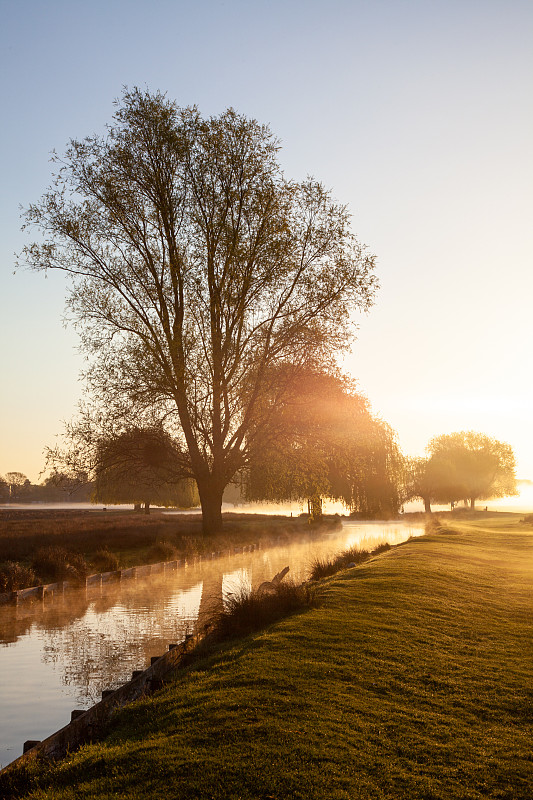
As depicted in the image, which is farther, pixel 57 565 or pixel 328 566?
pixel 328 566

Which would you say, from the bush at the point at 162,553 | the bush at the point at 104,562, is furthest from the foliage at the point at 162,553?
the bush at the point at 104,562

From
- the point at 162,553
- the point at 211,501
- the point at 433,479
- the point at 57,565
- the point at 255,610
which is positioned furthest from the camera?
the point at 433,479

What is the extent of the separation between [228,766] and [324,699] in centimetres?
204

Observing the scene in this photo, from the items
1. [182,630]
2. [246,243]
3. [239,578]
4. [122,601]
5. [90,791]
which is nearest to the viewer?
[90,791]

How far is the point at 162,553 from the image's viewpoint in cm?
2686

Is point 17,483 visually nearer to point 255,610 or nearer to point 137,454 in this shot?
point 137,454

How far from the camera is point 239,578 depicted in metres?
23.8

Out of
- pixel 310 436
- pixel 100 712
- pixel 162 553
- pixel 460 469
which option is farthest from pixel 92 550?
pixel 460 469

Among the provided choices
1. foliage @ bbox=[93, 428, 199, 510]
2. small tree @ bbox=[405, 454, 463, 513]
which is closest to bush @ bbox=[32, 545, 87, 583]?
foliage @ bbox=[93, 428, 199, 510]

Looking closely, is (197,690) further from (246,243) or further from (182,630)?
(246,243)

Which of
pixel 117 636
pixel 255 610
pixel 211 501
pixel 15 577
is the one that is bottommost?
pixel 117 636

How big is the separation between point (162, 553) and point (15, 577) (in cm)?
851

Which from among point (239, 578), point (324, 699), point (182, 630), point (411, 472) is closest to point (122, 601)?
point (182, 630)

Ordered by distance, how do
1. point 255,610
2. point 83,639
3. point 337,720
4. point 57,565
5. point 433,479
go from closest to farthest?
point 337,720 < point 255,610 < point 83,639 < point 57,565 < point 433,479
